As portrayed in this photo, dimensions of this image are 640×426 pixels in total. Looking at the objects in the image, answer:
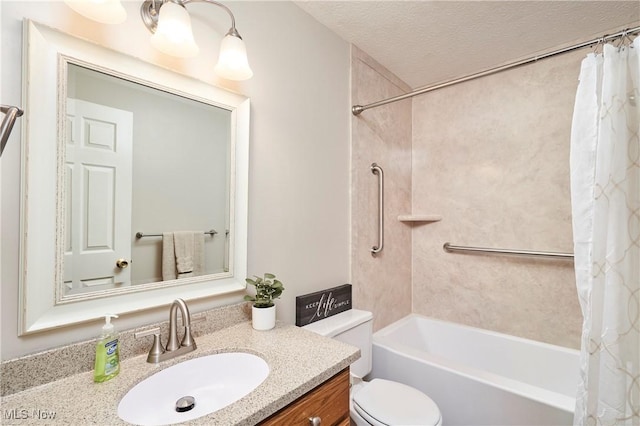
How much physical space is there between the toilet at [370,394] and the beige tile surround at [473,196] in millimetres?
277

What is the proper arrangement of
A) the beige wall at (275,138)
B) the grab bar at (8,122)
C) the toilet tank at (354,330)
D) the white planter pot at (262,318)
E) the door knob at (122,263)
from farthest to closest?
the toilet tank at (354,330) → the white planter pot at (262,318) → the door knob at (122,263) → the beige wall at (275,138) → the grab bar at (8,122)

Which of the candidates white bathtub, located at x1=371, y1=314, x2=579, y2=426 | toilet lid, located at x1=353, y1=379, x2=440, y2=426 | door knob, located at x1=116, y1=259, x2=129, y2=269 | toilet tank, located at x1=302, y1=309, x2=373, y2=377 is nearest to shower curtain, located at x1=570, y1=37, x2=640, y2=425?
white bathtub, located at x1=371, y1=314, x2=579, y2=426

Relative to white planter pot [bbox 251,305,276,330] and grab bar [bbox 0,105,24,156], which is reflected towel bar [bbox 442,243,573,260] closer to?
white planter pot [bbox 251,305,276,330]

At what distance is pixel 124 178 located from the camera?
3.31 feet

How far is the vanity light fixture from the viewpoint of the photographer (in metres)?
0.97

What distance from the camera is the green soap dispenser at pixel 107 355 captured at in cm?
82

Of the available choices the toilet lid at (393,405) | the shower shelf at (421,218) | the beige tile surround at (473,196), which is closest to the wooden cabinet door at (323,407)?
the toilet lid at (393,405)

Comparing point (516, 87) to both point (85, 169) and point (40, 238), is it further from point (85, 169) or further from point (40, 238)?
point (40, 238)

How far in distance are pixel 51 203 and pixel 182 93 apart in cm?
58

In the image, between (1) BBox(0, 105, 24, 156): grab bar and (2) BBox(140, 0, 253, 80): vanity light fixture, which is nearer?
(1) BBox(0, 105, 24, 156): grab bar

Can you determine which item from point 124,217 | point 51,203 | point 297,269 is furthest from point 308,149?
point 51,203

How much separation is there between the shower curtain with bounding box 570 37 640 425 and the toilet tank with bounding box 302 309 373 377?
93cm

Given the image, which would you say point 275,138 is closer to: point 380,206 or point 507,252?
point 380,206

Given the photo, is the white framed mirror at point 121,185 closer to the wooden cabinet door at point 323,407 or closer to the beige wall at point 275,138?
the beige wall at point 275,138
